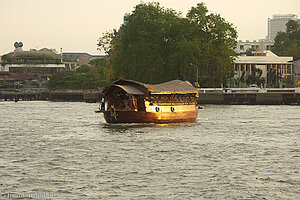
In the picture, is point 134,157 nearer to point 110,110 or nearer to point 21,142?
point 21,142

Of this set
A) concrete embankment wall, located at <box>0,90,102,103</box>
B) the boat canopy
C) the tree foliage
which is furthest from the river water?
the tree foliage

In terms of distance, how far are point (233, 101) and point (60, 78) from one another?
81.8 metres

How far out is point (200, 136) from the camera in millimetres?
34281

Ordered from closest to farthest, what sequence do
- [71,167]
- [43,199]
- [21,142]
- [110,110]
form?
[43,199]
[71,167]
[21,142]
[110,110]

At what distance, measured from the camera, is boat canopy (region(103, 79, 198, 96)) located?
4159 cm

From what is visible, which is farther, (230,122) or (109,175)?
(230,122)

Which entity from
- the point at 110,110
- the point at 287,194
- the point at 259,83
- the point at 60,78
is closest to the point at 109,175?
the point at 287,194

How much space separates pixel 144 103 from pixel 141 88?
1.27 m

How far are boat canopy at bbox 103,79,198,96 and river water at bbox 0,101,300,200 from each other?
448 centimetres

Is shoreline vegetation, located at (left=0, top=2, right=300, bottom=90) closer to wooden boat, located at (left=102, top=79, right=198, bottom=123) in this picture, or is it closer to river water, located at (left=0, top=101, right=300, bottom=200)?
wooden boat, located at (left=102, top=79, right=198, bottom=123)

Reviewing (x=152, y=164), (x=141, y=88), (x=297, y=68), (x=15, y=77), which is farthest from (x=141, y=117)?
(x=15, y=77)

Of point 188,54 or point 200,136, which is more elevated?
point 188,54

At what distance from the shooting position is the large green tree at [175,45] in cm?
8881

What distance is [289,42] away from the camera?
16575cm
